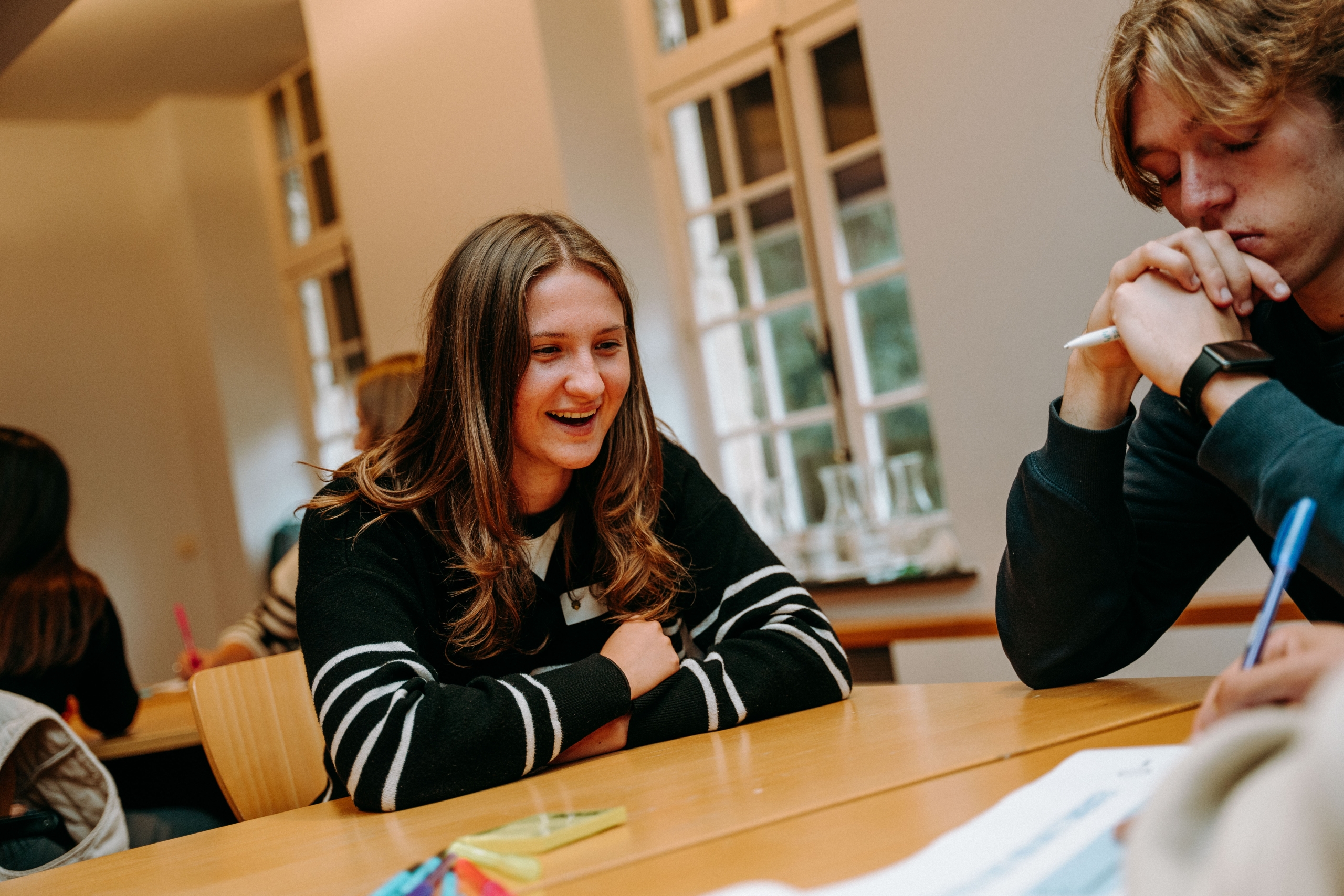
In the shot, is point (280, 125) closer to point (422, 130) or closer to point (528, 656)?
point (422, 130)

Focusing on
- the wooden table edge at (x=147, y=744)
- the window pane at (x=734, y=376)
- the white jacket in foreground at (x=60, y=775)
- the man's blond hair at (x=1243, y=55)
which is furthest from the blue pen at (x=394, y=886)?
the window pane at (x=734, y=376)

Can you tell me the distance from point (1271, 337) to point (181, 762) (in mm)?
2851

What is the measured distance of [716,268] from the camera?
4.34 metres

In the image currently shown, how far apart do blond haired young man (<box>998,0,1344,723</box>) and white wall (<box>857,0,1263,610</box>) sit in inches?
55.7

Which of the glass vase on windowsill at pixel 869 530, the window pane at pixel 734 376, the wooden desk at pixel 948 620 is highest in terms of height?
the window pane at pixel 734 376

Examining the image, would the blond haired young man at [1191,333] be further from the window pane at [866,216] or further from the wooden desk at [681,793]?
the window pane at [866,216]

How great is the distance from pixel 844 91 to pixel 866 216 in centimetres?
42

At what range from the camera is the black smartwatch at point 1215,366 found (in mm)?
1067

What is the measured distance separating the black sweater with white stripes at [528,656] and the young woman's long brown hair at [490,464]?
3 cm

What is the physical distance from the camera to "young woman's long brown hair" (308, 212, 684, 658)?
151cm

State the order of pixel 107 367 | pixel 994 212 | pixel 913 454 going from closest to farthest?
pixel 994 212 → pixel 913 454 → pixel 107 367

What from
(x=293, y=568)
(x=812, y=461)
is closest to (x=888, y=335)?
(x=812, y=461)

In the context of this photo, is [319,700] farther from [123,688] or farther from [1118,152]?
[123,688]

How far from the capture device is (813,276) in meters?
3.95
